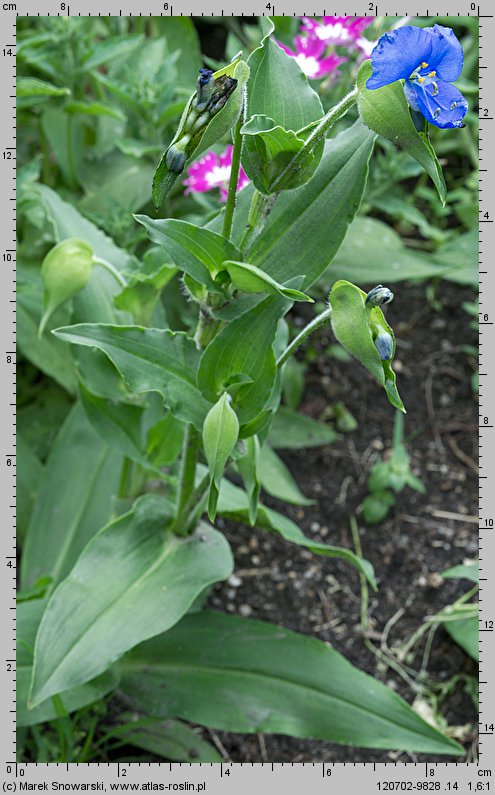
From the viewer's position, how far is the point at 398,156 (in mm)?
2422

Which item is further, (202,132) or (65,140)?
(65,140)

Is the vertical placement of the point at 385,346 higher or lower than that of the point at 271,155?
lower

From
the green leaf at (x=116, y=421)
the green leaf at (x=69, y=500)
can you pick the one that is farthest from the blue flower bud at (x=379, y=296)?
the green leaf at (x=69, y=500)

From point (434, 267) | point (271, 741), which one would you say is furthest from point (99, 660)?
point (434, 267)

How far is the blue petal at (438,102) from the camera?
1158 millimetres

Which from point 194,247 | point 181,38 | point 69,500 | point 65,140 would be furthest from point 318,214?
point 181,38

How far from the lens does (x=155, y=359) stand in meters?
1.54

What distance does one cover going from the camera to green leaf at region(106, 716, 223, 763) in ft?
6.44

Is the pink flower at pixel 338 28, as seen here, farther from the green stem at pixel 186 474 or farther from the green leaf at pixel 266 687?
the green leaf at pixel 266 687

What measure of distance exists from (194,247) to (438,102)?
1.34ft

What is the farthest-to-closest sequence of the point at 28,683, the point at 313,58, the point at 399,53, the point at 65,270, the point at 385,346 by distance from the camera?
the point at 313,58 → the point at 28,683 → the point at 65,270 → the point at 385,346 → the point at 399,53

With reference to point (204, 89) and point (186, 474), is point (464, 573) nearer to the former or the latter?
point (186, 474)

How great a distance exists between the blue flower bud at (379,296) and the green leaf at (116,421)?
719 millimetres

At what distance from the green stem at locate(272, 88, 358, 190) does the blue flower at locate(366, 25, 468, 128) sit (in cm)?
9
